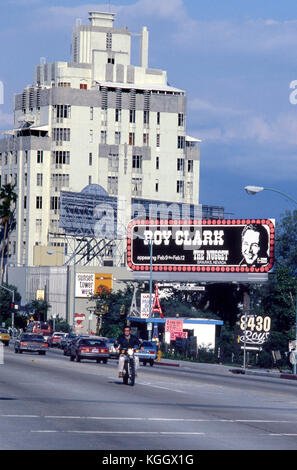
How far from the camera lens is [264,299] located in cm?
8156

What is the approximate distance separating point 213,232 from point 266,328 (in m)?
28.9

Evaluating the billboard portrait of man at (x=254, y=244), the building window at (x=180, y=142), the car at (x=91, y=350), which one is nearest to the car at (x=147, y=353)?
the car at (x=91, y=350)

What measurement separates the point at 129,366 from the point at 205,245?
60118 millimetres

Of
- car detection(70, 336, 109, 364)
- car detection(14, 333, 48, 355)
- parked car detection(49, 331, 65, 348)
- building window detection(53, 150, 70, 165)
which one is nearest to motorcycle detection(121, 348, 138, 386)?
car detection(70, 336, 109, 364)

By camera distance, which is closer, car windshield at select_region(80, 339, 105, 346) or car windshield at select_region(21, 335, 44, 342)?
car windshield at select_region(80, 339, 105, 346)

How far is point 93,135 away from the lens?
6329 inches

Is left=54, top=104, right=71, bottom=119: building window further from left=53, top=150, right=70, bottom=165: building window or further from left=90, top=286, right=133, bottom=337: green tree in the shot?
left=90, top=286, right=133, bottom=337: green tree

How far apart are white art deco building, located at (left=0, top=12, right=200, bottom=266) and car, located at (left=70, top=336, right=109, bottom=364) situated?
10085 centimetres

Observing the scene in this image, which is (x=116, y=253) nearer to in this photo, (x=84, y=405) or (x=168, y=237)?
(x=168, y=237)

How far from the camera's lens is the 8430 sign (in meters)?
64.0

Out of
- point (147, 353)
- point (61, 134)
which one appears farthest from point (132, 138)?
point (147, 353)
